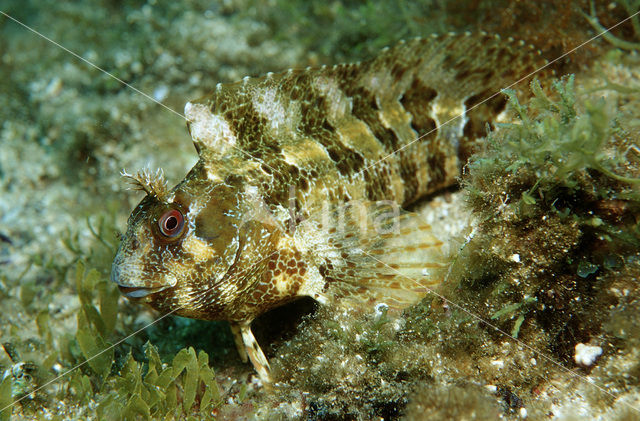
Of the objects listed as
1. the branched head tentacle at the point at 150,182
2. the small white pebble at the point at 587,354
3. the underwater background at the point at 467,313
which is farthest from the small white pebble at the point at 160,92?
the small white pebble at the point at 587,354

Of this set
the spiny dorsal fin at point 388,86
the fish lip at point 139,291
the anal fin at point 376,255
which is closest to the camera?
the fish lip at point 139,291

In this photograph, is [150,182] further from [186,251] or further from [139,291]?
[139,291]

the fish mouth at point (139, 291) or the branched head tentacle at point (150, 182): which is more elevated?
the branched head tentacle at point (150, 182)

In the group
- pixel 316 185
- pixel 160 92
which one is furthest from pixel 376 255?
pixel 160 92

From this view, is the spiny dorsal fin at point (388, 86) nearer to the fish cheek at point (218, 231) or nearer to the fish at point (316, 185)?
the fish at point (316, 185)

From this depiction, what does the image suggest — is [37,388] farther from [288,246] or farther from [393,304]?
[393,304]

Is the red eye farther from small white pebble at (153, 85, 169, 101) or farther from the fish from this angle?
small white pebble at (153, 85, 169, 101)

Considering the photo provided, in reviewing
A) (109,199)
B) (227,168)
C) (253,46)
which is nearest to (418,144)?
(227,168)

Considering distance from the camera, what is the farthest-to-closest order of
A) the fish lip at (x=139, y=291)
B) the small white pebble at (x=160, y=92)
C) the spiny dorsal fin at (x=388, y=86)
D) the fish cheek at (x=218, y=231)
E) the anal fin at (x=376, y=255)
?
the small white pebble at (x=160, y=92) → the spiny dorsal fin at (x=388, y=86) → the anal fin at (x=376, y=255) → the fish cheek at (x=218, y=231) → the fish lip at (x=139, y=291)
